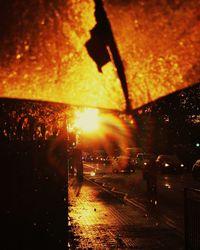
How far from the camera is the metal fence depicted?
7184 mm

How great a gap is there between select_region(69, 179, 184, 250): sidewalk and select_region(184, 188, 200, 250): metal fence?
3.37 ft

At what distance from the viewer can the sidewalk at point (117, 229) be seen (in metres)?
8.72

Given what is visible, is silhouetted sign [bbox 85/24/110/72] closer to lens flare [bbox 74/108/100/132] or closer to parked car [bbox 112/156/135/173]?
lens flare [bbox 74/108/100/132]

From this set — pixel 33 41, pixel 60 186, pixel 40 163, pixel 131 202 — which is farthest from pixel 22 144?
pixel 131 202

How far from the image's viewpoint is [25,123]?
7000 millimetres

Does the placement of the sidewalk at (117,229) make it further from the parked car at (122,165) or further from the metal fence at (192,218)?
the parked car at (122,165)

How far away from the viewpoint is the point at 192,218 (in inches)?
290

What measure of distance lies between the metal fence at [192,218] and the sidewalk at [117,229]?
3.37 ft

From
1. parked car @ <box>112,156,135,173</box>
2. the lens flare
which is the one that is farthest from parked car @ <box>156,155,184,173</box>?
the lens flare

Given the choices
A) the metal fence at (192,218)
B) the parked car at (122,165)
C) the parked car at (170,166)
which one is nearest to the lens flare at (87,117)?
the metal fence at (192,218)

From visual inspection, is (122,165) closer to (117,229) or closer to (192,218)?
(117,229)

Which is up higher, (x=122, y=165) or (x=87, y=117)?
(x=87, y=117)

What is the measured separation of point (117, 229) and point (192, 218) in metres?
3.26

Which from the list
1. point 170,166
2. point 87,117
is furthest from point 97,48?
point 170,166
